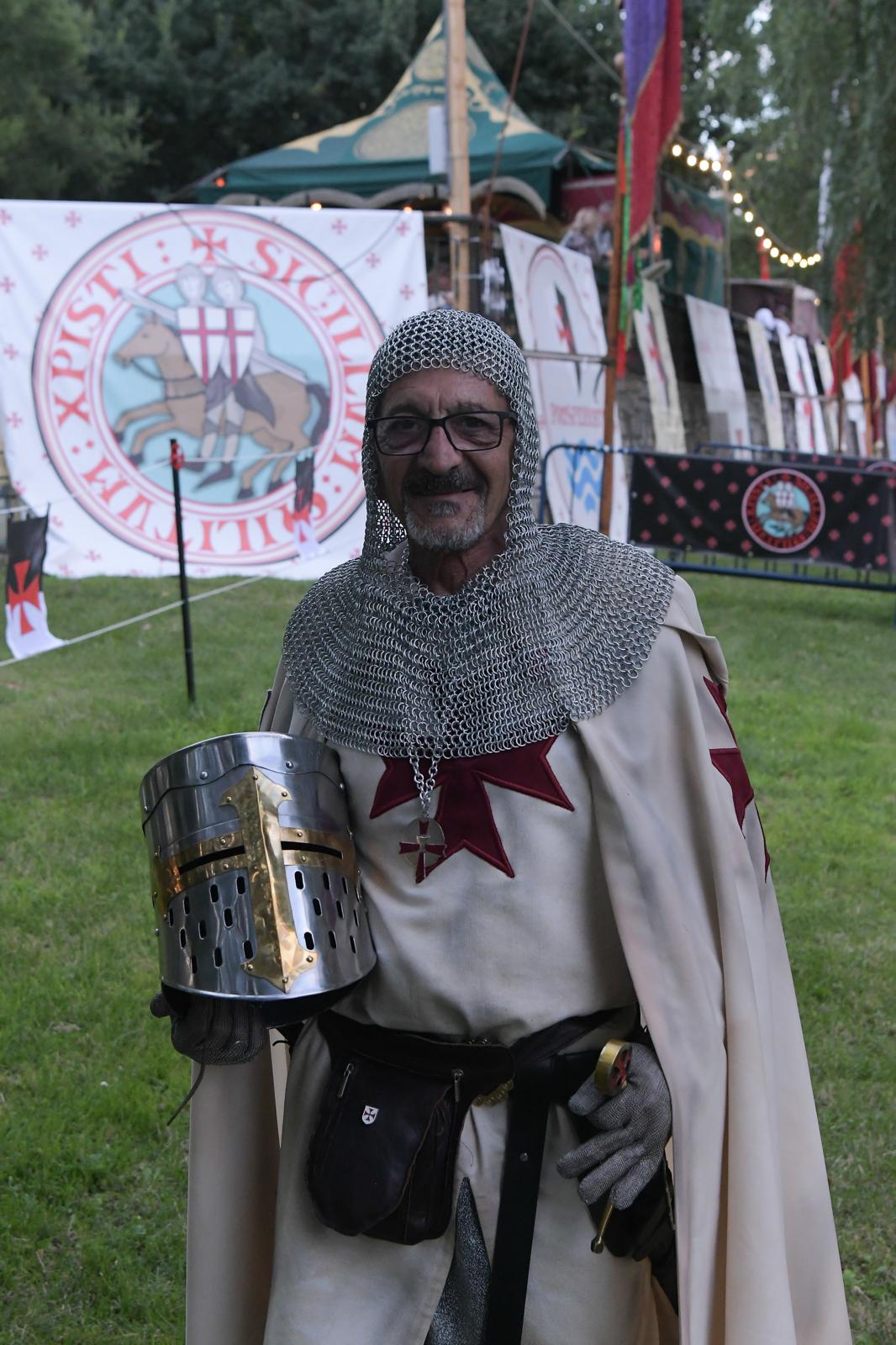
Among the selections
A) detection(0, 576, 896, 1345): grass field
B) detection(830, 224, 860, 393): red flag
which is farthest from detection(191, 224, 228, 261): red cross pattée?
detection(830, 224, 860, 393): red flag

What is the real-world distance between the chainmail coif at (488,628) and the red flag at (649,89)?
273 inches

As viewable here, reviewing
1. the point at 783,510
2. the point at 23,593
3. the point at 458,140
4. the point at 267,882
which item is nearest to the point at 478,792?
the point at 267,882

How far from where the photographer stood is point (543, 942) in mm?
1748

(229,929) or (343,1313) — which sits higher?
(229,929)

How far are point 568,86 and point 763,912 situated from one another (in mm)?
22688

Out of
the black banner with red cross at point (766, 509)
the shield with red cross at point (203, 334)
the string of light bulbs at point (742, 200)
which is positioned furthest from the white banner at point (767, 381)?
the shield with red cross at point (203, 334)

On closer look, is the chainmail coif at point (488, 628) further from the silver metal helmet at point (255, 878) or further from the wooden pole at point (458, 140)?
the wooden pole at point (458, 140)

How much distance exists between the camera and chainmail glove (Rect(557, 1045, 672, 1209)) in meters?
1.68

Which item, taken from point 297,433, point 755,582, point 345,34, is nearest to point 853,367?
point 345,34

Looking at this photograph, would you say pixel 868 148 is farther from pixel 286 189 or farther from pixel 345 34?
pixel 345 34

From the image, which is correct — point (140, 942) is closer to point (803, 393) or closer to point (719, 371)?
point (719, 371)

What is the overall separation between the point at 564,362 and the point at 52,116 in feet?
40.0

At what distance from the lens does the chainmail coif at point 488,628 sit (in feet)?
5.97

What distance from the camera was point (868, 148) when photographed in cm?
1030
